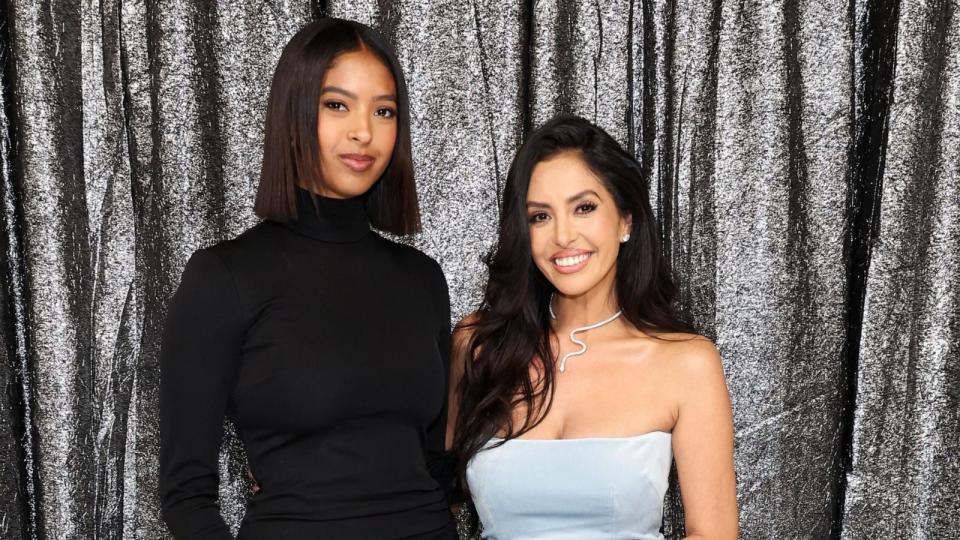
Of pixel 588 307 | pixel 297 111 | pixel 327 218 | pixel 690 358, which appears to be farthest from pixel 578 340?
pixel 297 111

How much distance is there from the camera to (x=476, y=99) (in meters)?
1.84

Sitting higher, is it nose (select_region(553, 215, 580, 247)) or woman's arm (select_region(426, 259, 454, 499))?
nose (select_region(553, 215, 580, 247))

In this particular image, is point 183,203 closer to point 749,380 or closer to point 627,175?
point 627,175

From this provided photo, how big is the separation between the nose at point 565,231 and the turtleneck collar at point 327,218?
30 cm

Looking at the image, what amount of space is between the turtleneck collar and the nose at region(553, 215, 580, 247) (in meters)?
0.30

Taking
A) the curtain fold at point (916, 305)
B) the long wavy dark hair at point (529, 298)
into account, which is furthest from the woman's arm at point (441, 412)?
the curtain fold at point (916, 305)

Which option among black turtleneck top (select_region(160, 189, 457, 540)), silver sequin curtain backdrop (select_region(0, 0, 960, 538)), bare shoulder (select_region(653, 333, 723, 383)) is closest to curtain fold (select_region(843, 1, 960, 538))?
silver sequin curtain backdrop (select_region(0, 0, 960, 538))

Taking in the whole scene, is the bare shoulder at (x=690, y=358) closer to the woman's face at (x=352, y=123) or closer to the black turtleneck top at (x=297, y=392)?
the black turtleneck top at (x=297, y=392)

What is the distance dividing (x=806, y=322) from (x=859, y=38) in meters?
0.57

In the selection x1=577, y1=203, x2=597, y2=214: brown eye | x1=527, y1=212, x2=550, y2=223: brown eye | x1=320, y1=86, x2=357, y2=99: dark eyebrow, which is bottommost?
x1=527, y1=212, x2=550, y2=223: brown eye

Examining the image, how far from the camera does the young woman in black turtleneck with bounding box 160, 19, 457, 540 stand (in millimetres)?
1234

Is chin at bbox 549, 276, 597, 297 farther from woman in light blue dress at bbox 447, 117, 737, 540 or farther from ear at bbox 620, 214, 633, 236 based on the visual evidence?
ear at bbox 620, 214, 633, 236

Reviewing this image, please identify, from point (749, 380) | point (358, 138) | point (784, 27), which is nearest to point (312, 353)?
point (358, 138)

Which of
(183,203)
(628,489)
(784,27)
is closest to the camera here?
(628,489)
